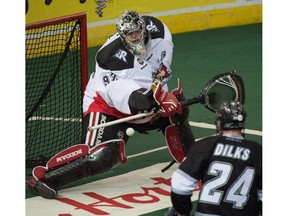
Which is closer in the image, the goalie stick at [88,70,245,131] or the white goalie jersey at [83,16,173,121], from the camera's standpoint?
the goalie stick at [88,70,245,131]

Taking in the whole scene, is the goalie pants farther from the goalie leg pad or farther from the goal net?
the goal net

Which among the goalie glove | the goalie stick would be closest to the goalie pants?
the goalie stick

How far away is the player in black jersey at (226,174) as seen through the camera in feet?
15.0

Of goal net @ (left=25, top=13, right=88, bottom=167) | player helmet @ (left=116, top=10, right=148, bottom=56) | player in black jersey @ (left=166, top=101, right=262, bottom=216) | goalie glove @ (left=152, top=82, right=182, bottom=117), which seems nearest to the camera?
player in black jersey @ (left=166, top=101, right=262, bottom=216)

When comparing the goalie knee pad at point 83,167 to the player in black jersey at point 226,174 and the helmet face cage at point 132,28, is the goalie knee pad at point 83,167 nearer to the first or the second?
the helmet face cage at point 132,28

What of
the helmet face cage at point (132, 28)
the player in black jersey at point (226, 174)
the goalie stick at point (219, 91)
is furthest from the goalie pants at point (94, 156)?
the player in black jersey at point (226, 174)

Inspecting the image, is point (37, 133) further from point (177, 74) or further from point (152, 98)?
point (177, 74)

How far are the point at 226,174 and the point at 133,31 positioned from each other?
1.89 metres

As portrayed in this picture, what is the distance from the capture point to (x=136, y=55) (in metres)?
6.37

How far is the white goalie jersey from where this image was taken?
6234 mm

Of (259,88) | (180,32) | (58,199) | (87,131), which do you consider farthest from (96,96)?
(180,32)

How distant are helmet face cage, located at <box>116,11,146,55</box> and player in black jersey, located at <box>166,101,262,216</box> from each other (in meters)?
1.70

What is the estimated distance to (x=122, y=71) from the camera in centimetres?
632

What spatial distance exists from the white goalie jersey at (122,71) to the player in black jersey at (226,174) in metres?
1.56
